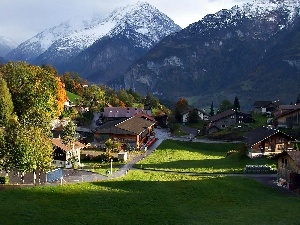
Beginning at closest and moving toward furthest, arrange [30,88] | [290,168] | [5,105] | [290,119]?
1. [290,168]
2. [5,105]
3. [30,88]
4. [290,119]

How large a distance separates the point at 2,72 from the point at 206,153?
164 ft

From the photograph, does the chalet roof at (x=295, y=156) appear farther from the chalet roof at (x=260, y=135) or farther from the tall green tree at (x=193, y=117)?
the tall green tree at (x=193, y=117)

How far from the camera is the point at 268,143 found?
80.3m

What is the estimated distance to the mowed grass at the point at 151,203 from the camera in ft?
132

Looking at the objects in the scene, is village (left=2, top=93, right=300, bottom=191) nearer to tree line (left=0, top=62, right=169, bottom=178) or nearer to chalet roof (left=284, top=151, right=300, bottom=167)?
chalet roof (left=284, top=151, right=300, bottom=167)

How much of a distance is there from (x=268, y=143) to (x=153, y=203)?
1545 inches

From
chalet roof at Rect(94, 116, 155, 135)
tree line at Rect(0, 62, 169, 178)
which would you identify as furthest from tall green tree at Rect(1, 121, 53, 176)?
chalet roof at Rect(94, 116, 155, 135)

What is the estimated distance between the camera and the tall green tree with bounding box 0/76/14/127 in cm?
8812

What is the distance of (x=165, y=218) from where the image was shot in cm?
4178

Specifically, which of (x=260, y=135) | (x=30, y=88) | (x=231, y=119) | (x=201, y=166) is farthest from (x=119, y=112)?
(x=201, y=166)

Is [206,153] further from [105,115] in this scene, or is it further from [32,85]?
[105,115]

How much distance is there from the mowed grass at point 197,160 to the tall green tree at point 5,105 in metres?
27.2

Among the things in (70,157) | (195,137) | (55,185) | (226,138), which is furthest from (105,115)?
(55,185)

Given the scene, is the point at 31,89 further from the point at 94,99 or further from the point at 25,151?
the point at 94,99
